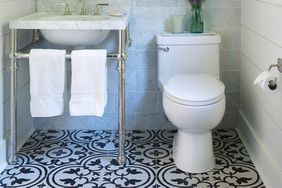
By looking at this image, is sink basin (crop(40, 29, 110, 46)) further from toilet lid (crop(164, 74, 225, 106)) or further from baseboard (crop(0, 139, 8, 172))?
baseboard (crop(0, 139, 8, 172))

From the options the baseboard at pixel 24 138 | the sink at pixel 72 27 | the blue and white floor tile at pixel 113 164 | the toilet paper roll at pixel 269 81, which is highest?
the sink at pixel 72 27

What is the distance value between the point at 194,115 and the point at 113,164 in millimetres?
591

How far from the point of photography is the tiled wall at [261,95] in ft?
5.66

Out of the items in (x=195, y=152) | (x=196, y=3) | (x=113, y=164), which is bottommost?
(x=113, y=164)

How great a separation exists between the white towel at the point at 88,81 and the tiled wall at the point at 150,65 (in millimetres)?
566

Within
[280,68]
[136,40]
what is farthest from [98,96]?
[280,68]

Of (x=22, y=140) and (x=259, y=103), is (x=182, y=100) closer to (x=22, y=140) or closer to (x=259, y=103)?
(x=259, y=103)

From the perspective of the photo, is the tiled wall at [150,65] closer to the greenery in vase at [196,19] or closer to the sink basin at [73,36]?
the greenery in vase at [196,19]

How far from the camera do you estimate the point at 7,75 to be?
212 cm

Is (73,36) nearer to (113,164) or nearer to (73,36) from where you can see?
(73,36)

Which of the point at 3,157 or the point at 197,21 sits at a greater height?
the point at 197,21

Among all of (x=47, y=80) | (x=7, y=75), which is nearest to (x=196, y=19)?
(x=47, y=80)

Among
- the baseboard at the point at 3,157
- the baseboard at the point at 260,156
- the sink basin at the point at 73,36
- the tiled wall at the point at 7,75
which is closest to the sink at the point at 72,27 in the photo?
the sink basin at the point at 73,36

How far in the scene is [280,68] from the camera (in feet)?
5.15
